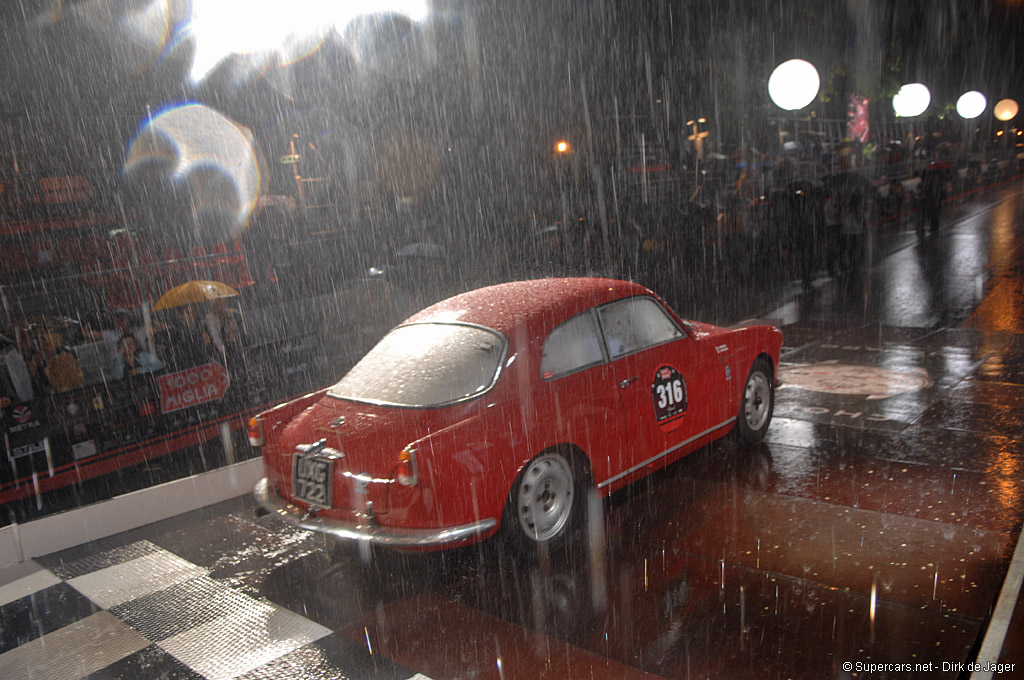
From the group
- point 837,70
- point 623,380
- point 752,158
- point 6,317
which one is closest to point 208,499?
point 623,380

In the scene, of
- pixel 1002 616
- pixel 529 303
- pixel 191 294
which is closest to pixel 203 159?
pixel 191 294

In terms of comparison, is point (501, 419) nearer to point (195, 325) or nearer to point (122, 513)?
point (122, 513)

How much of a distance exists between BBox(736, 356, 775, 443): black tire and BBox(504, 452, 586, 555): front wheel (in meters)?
1.84

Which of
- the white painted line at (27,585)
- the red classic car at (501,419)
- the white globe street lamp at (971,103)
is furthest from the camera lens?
the white globe street lamp at (971,103)

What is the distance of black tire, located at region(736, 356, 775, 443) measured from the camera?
5613mm

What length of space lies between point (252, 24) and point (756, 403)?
26.1 feet

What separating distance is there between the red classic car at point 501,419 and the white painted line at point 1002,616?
1.95 m

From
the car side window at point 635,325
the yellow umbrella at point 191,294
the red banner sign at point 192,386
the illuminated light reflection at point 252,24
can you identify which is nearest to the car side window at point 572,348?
the car side window at point 635,325

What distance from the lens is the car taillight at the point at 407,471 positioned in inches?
145

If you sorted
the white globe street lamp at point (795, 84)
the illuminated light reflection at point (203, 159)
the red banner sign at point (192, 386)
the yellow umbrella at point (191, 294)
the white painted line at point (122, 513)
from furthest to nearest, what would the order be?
the white globe street lamp at point (795, 84) → the illuminated light reflection at point (203, 159) → the yellow umbrella at point (191, 294) → the red banner sign at point (192, 386) → the white painted line at point (122, 513)

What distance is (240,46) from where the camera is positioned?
10.5m

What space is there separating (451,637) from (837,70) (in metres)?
21.0

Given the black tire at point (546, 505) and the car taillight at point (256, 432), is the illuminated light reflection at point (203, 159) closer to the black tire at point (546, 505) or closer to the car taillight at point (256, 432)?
the car taillight at point (256, 432)

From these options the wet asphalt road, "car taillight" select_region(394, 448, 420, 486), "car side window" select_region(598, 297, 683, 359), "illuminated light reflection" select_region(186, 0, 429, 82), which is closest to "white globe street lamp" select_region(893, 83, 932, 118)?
"illuminated light reflection" select_region(186, 0, 429, 82)
